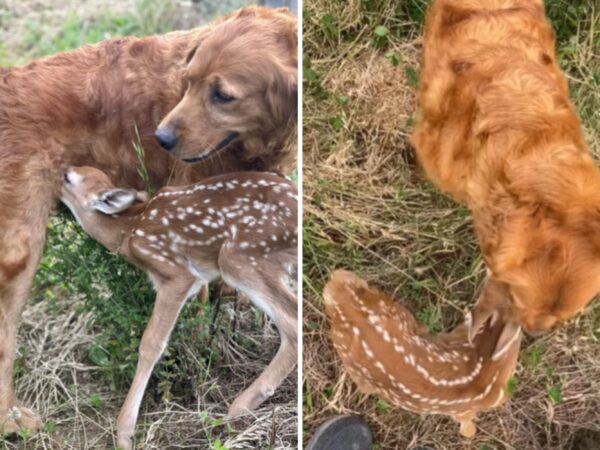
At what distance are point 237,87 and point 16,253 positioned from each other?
0.84 m

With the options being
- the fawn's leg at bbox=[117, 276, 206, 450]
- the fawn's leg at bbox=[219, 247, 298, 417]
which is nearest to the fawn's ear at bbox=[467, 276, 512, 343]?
the fawn's leg at bbox=[219, 247, 298, 417]

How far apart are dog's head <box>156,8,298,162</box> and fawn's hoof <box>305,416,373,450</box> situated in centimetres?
119

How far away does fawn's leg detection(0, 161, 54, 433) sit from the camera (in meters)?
2.34

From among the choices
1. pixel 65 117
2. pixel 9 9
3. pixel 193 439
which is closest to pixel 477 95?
pixel 65 117

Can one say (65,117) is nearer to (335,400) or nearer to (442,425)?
(335,400)

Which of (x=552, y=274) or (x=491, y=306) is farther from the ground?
(x=552, y=274)

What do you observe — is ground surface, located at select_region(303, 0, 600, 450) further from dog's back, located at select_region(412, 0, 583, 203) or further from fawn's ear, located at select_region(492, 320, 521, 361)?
dog's back, located at select_region(412, 0, 583, 203)

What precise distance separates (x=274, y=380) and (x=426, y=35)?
123cm

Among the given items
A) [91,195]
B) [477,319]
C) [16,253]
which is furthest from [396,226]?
[16,253]

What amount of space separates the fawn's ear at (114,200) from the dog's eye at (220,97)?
0.41 m

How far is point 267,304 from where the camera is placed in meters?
2.41

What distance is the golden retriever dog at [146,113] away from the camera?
2262mm

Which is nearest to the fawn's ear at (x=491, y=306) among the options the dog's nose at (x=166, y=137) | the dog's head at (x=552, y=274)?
the dog's head at (x=552, y=274)

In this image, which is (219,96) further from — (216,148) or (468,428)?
(468,428)
